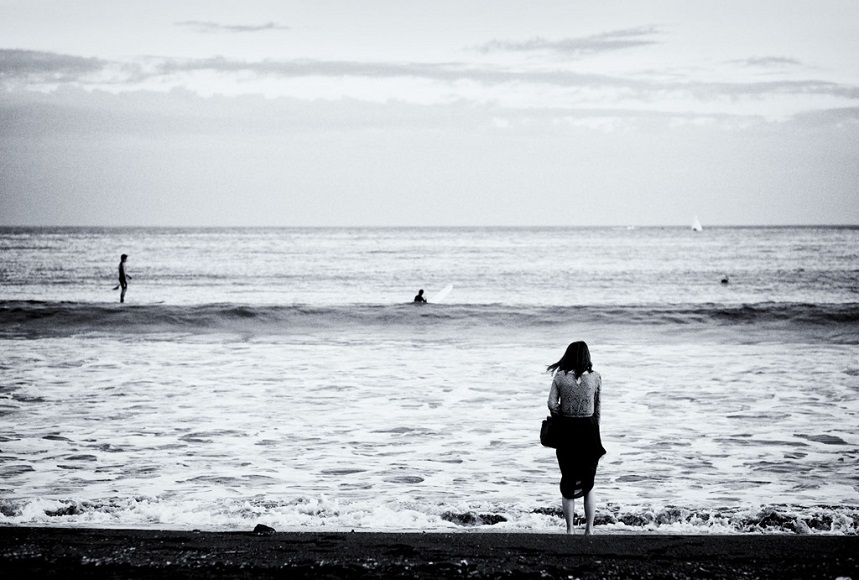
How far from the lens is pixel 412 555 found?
5320mm

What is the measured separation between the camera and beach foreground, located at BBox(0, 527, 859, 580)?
4945 mm

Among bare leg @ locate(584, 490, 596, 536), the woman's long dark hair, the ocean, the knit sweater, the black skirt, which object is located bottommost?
the ocean

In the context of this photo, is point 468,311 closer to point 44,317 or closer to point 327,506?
point 44,317

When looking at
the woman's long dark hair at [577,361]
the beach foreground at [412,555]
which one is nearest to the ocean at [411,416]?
the beach foreground at [412,555]

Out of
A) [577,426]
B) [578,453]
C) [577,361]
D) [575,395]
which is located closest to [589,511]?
[578,453]

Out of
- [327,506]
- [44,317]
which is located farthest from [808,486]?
[44,317]

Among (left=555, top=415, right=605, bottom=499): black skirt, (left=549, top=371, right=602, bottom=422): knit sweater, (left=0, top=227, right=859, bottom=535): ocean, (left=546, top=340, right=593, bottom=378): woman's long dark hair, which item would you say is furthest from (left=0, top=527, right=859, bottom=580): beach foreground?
(left=546, top=340, right=593, bottom=378): woman's long dark hair

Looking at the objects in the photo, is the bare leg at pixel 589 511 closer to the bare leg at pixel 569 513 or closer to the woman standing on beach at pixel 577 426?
the woman standing on beach at pixel 577 426

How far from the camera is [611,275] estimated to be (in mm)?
52750

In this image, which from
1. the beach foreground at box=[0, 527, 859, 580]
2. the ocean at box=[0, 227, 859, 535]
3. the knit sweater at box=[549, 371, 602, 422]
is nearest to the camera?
the beach foreground at box=[0, 527, 859, 580]

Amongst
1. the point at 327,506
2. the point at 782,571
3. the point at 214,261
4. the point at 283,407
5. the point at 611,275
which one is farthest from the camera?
the point at 214,261

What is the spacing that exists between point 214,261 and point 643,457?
6131 centimetres

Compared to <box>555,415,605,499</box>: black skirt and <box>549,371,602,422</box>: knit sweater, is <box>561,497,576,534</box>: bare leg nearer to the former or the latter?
<box>555,415,605,499</box>: black skirt

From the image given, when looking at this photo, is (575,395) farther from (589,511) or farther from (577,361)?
(589,511)
